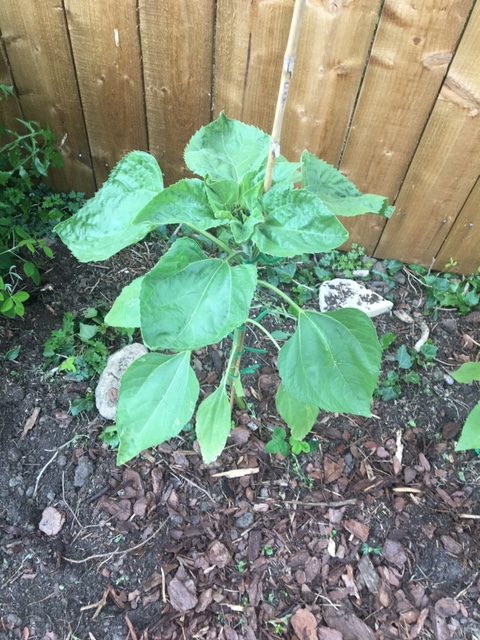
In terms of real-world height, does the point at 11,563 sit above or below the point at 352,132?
below

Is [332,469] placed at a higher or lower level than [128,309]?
lower

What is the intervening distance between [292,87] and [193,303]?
A: 1433mm

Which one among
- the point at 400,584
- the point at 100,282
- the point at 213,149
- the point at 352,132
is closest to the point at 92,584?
the point at 400,584

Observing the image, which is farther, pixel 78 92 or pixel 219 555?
pixel 78 92

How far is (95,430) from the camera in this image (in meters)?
2.09

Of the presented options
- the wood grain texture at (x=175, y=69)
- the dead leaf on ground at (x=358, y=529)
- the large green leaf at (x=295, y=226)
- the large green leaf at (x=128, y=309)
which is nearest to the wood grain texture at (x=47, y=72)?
the wood grain texture at (x=175, y=69)

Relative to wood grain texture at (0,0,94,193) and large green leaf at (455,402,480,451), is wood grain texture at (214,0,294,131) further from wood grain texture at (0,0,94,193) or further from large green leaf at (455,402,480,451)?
large green leaf at (455,402,480,451)

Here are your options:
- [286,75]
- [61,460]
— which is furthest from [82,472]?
[286,75]

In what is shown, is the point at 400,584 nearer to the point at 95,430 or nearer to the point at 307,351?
the point at 307,351

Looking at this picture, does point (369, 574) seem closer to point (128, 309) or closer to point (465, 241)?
point (128, 309)

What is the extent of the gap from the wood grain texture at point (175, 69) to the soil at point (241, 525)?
108 centimetres

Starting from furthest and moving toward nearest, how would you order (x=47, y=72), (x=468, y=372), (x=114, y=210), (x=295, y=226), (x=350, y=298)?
(x=350, y=298), (x=47, y=72), (x=468, y=372), (x=114, y=210), (x=295, y=226)

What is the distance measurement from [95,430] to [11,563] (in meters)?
0.53

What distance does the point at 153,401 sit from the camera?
157 centimetres
